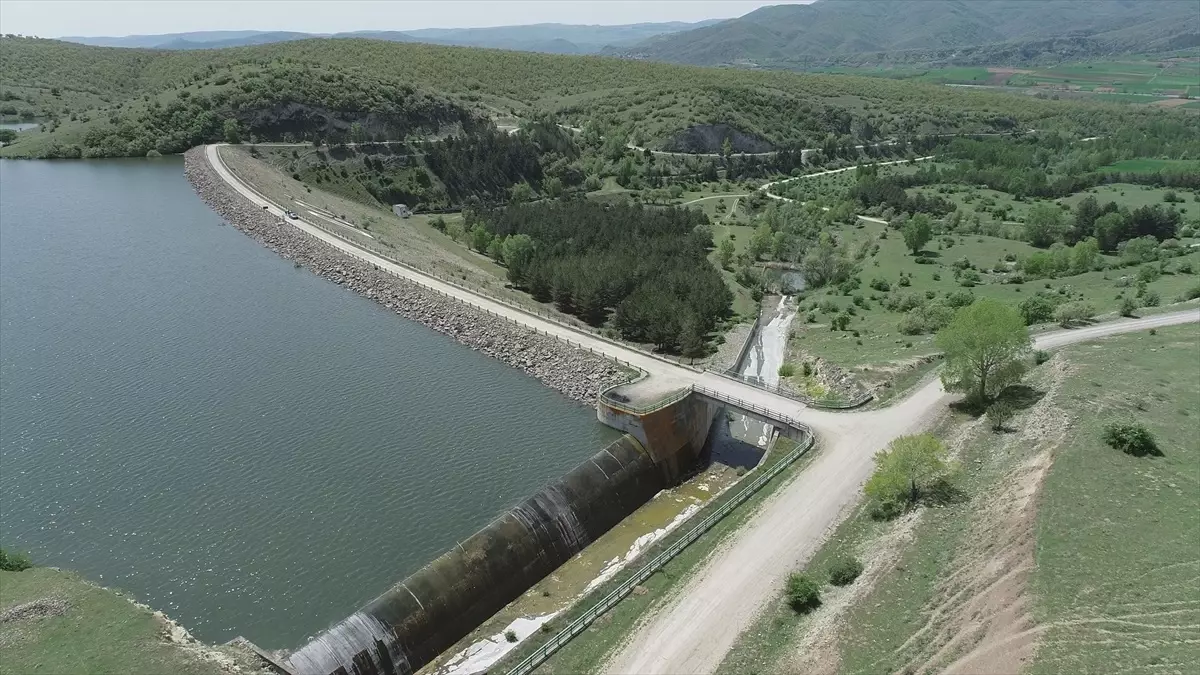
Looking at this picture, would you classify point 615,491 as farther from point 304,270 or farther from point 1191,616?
point 304,270

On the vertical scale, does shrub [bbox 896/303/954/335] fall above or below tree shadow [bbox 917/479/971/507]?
above

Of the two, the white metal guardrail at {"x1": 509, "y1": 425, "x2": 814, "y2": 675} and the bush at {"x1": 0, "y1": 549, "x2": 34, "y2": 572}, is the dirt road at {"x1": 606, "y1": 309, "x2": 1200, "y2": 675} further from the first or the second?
the bush at {"x1": 0, "y1": 549, "x2": 34, "y2": 572}

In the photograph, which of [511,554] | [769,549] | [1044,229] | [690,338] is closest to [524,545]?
[511,554]

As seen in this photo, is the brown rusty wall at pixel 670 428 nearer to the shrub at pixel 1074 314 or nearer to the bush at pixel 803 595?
the bush at pixel 803 595

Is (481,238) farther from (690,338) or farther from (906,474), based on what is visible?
(906,474)

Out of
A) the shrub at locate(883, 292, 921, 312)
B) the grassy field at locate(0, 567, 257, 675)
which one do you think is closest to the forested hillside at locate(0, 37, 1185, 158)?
the shrub at locate(883, 292, 921, 312)

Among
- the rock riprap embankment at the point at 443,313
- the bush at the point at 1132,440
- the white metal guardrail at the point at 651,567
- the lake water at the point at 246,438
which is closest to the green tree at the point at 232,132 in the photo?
the rock riprap embankment at the point at 443,313
